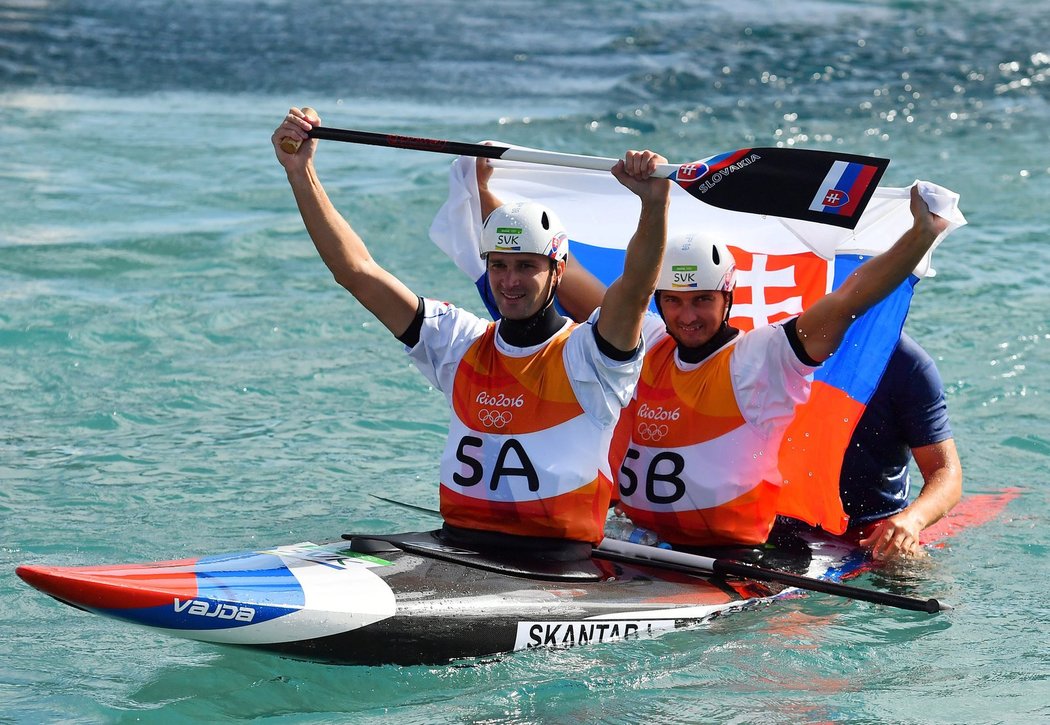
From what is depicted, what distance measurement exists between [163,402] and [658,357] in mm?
4138

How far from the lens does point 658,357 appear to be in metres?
6.06

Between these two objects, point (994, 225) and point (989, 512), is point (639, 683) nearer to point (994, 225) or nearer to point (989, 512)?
point (989, 512)

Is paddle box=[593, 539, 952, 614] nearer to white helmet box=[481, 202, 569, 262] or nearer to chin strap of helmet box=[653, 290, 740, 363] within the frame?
chin strap of helmet box=[653, 290, 740, 363]

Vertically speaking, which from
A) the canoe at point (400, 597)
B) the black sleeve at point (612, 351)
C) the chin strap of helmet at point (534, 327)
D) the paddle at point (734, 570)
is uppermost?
the chin strap of helmet at point (534, 327)

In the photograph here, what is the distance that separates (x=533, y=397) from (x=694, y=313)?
911mm

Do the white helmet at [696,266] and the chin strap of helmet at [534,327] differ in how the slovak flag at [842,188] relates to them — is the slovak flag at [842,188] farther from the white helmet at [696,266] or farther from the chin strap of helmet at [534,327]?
the chin strap of helmet at [534,327]

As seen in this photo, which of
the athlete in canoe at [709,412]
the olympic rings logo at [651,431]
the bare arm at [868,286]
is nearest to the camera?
the bare arm at [868,286]

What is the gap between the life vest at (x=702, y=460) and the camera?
19.0 feet

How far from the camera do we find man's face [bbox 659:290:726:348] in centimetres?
586

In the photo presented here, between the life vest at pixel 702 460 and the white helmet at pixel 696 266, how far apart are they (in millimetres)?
301

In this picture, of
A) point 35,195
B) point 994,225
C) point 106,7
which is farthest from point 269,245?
point 106,7

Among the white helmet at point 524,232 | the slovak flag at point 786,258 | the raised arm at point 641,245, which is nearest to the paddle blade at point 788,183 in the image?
the raised arm at point 641,245

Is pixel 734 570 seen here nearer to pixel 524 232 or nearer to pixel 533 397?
pixel 533 397

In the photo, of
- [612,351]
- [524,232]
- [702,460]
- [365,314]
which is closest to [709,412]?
[702,460]
